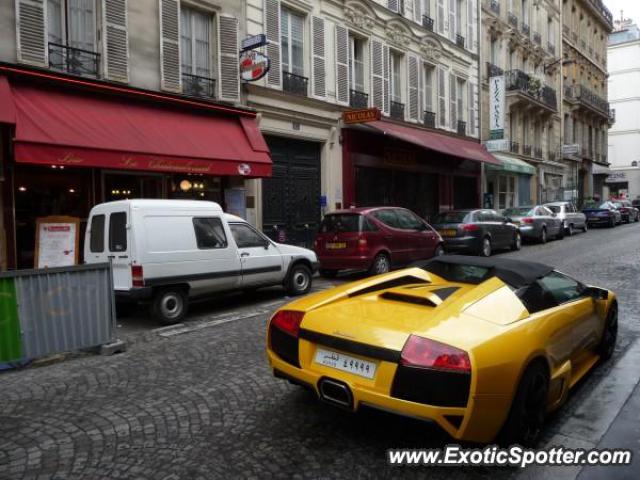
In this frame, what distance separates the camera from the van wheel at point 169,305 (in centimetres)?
744

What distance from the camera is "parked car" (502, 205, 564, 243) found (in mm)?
19312

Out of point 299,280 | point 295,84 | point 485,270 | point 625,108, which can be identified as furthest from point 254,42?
point 625,108

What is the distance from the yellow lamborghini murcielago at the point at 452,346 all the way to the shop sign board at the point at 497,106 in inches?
950

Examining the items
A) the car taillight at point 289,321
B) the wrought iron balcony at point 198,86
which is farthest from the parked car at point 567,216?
the car taillight at point 289,321

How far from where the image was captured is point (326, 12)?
55.5 ft

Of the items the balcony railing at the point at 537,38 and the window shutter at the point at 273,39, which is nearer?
the window shutter at the point at 273,39

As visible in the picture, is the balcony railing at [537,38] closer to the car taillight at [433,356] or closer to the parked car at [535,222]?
the parked car at [535,222]

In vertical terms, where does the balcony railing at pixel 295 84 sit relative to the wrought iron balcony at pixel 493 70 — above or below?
below

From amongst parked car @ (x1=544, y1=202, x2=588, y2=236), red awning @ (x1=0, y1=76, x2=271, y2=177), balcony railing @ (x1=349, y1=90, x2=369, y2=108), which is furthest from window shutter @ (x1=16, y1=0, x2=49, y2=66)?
parked car @ (x1=544, y1=202, x2=588, y2=236)

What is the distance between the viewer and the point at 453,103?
2430 cm

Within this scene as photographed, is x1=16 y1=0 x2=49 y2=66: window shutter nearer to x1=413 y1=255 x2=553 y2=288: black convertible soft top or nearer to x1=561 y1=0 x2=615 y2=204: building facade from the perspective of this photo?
x1=413 y1=255 x2=553 y2=288: black convertible soft top

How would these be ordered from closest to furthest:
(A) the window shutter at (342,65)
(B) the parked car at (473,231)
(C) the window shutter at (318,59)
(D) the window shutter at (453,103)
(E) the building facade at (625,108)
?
(B) the parked car at (473,231) → (C) the window shutter at (318,59) → (A) the window shutter at (342,65) → (D) the window shutter at (453,103) → (E) the building facade at (625,108)

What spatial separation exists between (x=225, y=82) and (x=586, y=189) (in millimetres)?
39244

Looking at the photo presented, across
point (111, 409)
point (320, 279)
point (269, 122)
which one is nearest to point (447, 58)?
point (269, 122)
